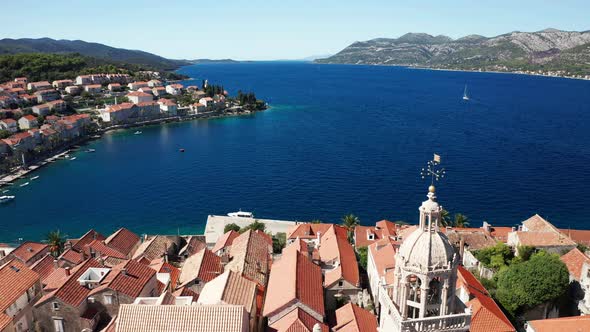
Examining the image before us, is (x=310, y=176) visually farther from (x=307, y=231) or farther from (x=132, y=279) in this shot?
(x=132, y=279)

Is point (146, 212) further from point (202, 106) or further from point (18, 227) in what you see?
point (202, 106)

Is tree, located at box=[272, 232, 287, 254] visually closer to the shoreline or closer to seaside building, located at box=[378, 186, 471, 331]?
seaside building, located at box=[378, 186, 471, 331]

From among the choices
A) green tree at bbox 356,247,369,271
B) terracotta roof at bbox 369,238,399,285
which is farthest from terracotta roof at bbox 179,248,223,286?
green tree at bbox 356,247,369,271

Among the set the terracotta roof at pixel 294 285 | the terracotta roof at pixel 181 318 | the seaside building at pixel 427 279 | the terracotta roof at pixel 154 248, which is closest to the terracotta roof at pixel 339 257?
the terracotta roof at pixel 294 285

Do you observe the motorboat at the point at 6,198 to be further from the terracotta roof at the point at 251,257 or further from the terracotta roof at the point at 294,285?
the terracotta roof at the point at 294,285

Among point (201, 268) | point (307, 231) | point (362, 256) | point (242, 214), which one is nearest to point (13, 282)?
point (201, 268)
